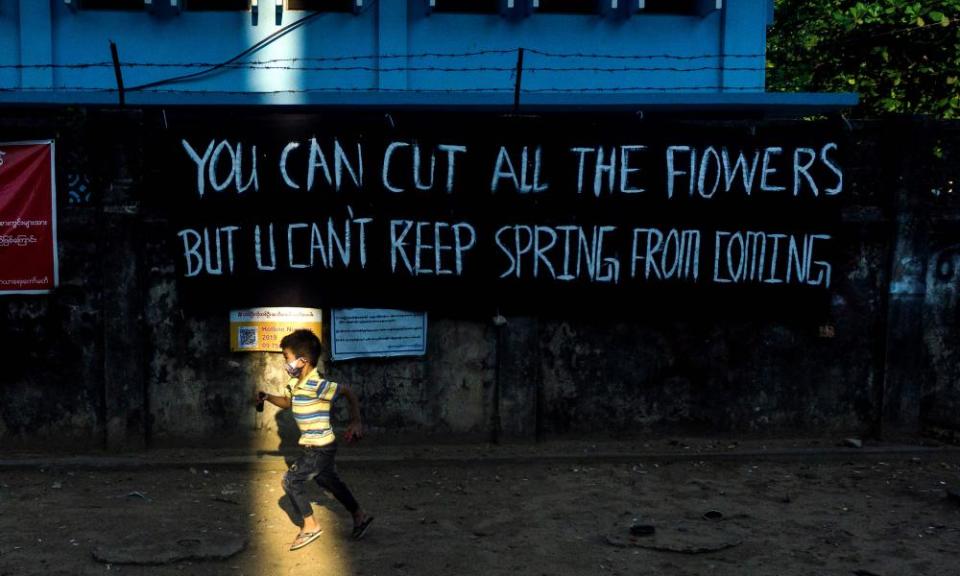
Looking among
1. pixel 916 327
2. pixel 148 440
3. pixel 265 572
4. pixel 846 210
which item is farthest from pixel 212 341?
pixel 916 327

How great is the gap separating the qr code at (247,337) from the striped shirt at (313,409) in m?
1.89

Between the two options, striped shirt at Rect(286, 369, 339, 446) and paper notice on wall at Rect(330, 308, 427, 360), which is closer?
striped shirt at Rect(286, 369, 339, 446)

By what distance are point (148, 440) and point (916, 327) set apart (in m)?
6.03

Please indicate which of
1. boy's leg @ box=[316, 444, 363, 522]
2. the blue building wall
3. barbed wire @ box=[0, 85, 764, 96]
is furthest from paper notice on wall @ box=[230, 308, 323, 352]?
the blue building wall

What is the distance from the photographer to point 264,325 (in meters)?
7.27

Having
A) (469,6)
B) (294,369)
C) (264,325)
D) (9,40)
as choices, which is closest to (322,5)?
(469,6)

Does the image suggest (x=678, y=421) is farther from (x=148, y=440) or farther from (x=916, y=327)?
(x=148, y=440)

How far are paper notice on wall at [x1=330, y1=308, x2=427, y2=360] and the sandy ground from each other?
2.65 feet

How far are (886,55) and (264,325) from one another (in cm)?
1101

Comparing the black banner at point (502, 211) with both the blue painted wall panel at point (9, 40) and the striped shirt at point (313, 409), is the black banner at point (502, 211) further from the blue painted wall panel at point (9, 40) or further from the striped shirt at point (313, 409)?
the blue painted wall panel at point (9, 40)

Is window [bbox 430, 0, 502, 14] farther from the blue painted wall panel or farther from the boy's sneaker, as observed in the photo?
the boy's sneaker

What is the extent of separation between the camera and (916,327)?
770 centimetres

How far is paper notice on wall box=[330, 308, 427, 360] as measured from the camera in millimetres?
7328

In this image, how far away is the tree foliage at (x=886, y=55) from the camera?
13156mm
